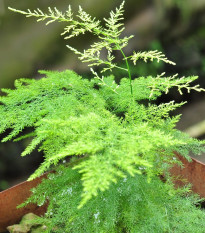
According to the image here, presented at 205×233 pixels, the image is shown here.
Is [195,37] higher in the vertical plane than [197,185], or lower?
higher

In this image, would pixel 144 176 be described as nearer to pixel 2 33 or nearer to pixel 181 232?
pixel 181 232

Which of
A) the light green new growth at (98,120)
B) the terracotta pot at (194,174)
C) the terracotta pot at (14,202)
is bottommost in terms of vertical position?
the terracotta pot at (194,174)

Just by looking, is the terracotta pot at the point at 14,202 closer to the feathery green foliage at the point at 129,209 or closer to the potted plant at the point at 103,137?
the potted plant at the point at 103,137

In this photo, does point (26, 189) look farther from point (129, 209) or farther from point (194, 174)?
point (194, 174)

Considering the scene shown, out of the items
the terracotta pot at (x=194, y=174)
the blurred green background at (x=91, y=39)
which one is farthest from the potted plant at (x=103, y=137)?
the blurred green background at (x=91, y=39)

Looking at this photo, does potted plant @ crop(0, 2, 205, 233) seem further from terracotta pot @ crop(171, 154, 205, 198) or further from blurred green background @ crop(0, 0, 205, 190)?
blurred green background @ crop(0, 0, 205, 190)

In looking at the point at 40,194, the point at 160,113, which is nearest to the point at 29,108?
the point at 40,194

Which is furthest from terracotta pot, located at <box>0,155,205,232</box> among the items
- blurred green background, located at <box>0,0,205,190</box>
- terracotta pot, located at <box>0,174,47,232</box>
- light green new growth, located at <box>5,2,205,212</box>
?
blurred green background, located at <box>0,0,205,190</box>
